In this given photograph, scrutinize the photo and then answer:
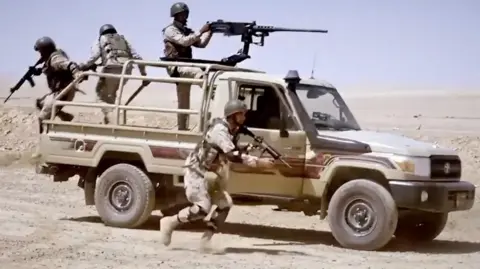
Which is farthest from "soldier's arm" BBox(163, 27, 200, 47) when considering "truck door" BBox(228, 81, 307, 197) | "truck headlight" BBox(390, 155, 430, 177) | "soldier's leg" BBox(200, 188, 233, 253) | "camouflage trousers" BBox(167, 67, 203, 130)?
"truck headlight" BBox(390, 155, 430, 177)

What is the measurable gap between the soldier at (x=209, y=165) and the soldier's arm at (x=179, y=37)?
3.08 meters

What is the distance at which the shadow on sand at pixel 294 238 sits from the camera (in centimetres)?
1176

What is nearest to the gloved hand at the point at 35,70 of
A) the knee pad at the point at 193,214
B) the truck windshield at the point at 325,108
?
the truck windshield at the point at 325,108

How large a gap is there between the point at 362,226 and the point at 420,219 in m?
1.37

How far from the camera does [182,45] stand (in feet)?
44.7

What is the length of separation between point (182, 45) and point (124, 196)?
233cm

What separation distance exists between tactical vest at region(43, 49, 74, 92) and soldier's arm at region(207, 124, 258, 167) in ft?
15.1

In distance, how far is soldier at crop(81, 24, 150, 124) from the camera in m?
13.9

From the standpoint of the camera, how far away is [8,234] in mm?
11523

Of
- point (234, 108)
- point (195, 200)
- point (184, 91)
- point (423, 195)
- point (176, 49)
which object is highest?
point (176, 49)

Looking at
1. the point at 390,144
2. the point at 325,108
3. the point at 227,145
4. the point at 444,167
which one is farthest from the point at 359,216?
the point at 227,145

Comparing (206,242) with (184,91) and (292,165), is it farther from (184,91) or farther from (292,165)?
(184,91)

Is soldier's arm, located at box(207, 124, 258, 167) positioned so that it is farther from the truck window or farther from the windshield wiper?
the windshield wiper

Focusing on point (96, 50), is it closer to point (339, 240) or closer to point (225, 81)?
point (225, 81)
